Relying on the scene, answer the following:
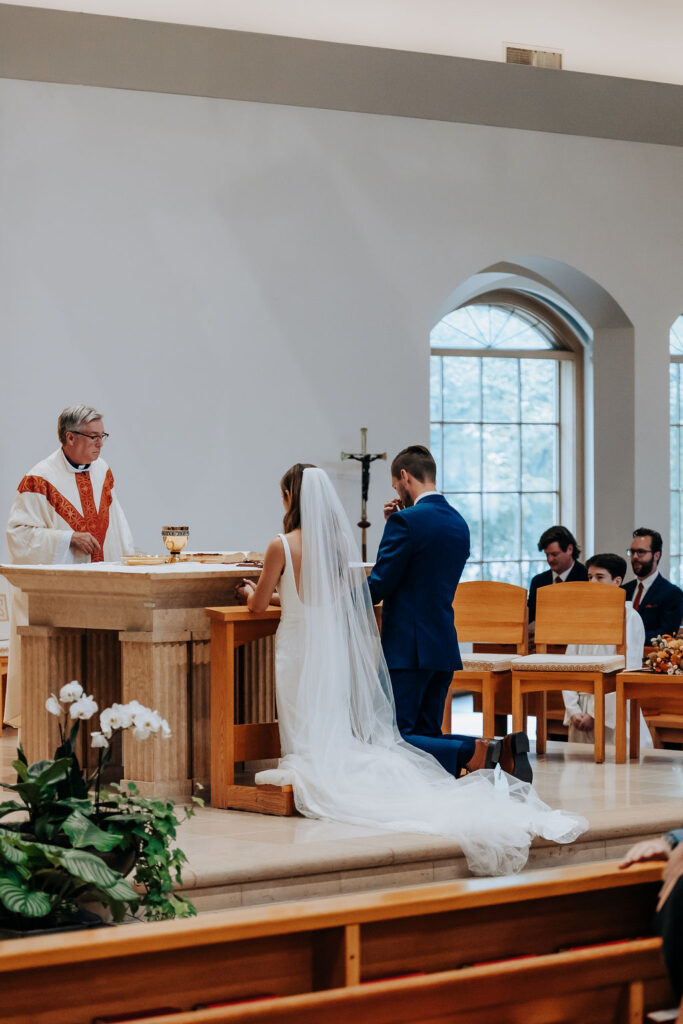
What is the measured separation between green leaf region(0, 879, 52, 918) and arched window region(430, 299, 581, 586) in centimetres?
835

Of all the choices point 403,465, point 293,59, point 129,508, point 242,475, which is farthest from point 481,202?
point 403,465

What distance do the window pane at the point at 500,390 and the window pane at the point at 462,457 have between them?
24cm

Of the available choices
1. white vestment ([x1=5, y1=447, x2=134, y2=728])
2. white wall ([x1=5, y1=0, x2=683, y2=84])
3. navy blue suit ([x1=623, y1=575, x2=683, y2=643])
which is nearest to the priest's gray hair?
white vestment ([x1=5, y1=447, x2=134, y2=728])

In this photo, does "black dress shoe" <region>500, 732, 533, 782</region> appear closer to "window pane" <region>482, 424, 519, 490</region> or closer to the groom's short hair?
the groom's short hair

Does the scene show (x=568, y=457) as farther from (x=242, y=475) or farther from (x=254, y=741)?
(x=254, y=741)

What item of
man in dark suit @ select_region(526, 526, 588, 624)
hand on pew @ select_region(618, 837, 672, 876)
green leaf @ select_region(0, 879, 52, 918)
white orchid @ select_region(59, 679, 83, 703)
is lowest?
green leaf @ select_region(0, 879, 52, 918)

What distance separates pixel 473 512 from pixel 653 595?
336 centimetres

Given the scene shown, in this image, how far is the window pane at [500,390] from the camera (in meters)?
11.7

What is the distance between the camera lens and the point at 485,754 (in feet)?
17.6

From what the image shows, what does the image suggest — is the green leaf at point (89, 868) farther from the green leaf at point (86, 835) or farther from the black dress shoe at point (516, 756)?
the black dress shoe at point (516, 756)

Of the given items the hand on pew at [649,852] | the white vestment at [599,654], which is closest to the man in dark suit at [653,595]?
the white vestment at [599,654]

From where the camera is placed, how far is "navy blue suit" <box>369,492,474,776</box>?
18.5ft

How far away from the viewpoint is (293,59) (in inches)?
348

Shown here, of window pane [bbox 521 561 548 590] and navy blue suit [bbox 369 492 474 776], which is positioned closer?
navy blue suit [bbox 369 492 474 776]
